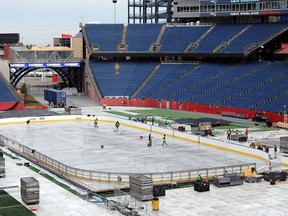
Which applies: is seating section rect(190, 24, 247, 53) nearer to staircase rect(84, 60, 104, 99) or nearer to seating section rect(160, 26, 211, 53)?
seating section rect(160, 26, 211, 53)

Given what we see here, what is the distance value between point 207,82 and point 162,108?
314 inches

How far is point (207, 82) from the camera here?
310ft

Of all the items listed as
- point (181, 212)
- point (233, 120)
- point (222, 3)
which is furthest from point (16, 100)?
point (181, 212)

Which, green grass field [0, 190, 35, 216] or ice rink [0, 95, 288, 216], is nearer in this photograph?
green grass field [0, 190, 35, 216]

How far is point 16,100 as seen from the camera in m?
90.7

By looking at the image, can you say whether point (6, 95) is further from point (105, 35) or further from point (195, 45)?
point (195, 45)

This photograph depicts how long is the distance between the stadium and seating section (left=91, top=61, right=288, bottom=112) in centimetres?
19

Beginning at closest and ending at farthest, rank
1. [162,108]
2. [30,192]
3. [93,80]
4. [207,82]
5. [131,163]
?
1. [30,192]
2. [131,163]
3. [162,108]
4. [207,82]
5. [93,80]

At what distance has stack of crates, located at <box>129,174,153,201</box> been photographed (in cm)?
3700

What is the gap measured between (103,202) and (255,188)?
10116 millimetres

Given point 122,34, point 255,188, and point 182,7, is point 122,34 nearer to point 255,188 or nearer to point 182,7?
point 182,7

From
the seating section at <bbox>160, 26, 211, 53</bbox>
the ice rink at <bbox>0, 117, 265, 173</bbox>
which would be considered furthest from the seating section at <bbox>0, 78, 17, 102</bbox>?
the seating section at <bbox>160, 26, 211, 53</bbox>

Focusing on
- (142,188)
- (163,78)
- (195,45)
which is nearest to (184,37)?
(195,45)

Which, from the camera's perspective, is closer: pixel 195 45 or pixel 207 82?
pixel 207 82
